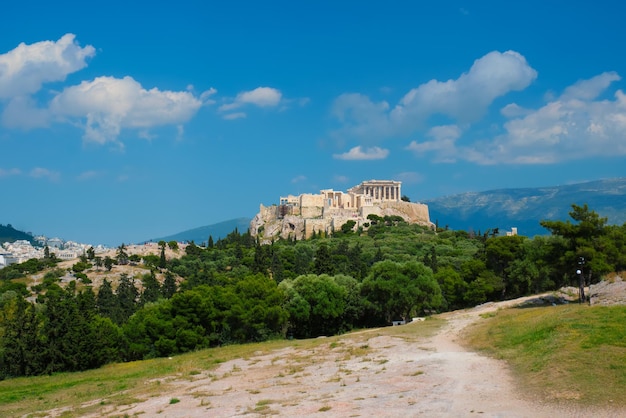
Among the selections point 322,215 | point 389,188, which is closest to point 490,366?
point 322,215

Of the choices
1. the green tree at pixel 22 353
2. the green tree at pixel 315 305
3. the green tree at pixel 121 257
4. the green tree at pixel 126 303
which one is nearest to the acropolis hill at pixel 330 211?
the green tree at pixel 121 257

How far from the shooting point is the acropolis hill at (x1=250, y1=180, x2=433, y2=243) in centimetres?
14725

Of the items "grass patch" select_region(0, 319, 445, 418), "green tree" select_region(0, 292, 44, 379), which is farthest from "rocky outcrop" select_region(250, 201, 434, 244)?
"grass patch" select_region(0, 319, 445, 418)

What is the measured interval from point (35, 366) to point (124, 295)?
3629cm

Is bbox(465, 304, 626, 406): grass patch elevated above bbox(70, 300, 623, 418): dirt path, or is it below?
above

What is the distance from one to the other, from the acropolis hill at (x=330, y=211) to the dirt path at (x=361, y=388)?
110 m

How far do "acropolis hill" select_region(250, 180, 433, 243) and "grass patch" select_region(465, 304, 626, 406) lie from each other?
109840mm

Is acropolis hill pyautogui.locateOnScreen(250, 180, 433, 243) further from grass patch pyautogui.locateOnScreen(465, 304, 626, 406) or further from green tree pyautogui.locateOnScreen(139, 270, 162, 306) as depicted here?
grass patch pyautogui.locateOnScreen(465, 304, 626, 406)

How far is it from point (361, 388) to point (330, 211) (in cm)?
13371

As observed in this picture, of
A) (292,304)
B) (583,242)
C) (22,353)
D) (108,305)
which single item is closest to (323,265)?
(292,304)

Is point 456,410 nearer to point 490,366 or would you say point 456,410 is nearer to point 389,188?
point 490,366

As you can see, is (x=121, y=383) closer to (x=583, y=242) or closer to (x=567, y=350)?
(x=567, y=350)

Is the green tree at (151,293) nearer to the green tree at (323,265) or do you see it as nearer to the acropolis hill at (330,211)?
the green tree at (323,265)

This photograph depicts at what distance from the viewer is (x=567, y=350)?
21000 millimetres
